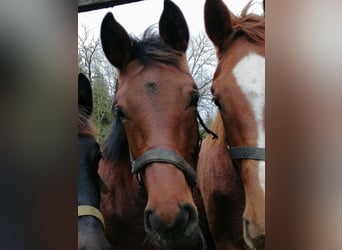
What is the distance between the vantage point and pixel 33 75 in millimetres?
2039

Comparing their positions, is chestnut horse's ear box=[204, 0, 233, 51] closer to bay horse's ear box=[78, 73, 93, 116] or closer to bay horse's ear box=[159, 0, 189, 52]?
bay horse's ear box=[159, 0, 189, 52]

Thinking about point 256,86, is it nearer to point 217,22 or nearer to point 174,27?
point 217,22

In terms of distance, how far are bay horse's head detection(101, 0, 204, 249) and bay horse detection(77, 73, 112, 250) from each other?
0.53 ft

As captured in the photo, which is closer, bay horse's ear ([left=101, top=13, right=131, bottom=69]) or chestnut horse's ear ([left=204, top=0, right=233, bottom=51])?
chestnut horse's ear ([left=204, top=0, right=233, bottom=51])

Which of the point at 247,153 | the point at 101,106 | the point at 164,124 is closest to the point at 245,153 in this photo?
the point at 247,153

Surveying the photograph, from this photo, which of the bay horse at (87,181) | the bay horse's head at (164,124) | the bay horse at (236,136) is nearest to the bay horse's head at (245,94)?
the bay horse at (236,136)

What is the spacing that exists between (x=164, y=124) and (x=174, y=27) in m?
0.36

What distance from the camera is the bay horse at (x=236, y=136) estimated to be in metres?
1.58

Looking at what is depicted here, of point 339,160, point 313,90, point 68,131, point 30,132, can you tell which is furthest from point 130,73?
point 339,160

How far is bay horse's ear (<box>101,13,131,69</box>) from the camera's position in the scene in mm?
1834

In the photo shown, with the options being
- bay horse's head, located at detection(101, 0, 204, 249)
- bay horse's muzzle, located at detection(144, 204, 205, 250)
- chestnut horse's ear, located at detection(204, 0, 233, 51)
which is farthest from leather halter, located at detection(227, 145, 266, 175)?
chestnut horse's ear, located at detection(204, 0, 233, 51)

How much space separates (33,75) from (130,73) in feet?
1.60

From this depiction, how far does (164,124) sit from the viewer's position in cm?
174

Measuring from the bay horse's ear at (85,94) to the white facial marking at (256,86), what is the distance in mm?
628
